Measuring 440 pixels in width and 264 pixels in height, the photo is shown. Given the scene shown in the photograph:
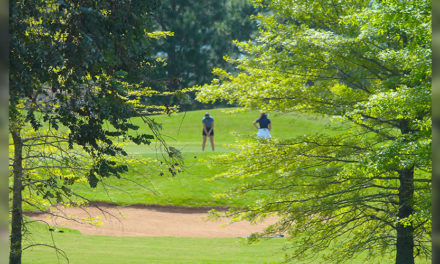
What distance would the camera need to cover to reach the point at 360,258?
1477 cm

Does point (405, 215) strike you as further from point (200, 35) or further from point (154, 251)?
point (200, 35)

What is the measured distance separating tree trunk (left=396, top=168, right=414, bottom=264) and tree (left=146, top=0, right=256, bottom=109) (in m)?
33.3

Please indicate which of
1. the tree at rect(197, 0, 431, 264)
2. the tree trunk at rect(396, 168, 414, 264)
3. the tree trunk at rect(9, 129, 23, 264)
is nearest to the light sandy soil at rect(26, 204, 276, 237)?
the tree at rect(197, 0, 431, 264)

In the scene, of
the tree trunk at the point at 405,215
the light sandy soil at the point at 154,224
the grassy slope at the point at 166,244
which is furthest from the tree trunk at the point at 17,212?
the light sandy soil at the point at 154,224

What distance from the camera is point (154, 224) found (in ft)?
63.9

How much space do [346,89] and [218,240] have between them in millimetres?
8469

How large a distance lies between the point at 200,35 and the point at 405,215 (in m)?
37.6

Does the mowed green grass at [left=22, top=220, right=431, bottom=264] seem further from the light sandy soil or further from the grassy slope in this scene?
the light sandy soil

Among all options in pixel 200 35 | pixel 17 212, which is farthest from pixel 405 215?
pixel 200 35

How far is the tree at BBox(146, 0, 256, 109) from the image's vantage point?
147ft

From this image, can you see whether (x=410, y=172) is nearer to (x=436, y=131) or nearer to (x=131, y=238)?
(x=436, y=131)

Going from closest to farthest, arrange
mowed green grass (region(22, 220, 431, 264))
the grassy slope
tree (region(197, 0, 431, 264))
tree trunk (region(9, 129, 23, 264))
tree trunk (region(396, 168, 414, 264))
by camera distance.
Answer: tree trunk (region(9, 129, 23, 264)) → tree trunk (region(396, 168, 414, 264)) → tree (region(197, 0, 431, 264)) → mowed green grass (region(22, 220, 431, 264)) → the grassy slope

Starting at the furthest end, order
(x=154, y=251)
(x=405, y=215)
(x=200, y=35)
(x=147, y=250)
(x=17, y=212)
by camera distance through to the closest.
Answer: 1. (x=200, y=35)
2. (x=147, y=250)
3. (x=154, y=251)
4. (x=405, y=215)
5. (x=17, y=212)

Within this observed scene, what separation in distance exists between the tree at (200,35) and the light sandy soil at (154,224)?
23561 mm
